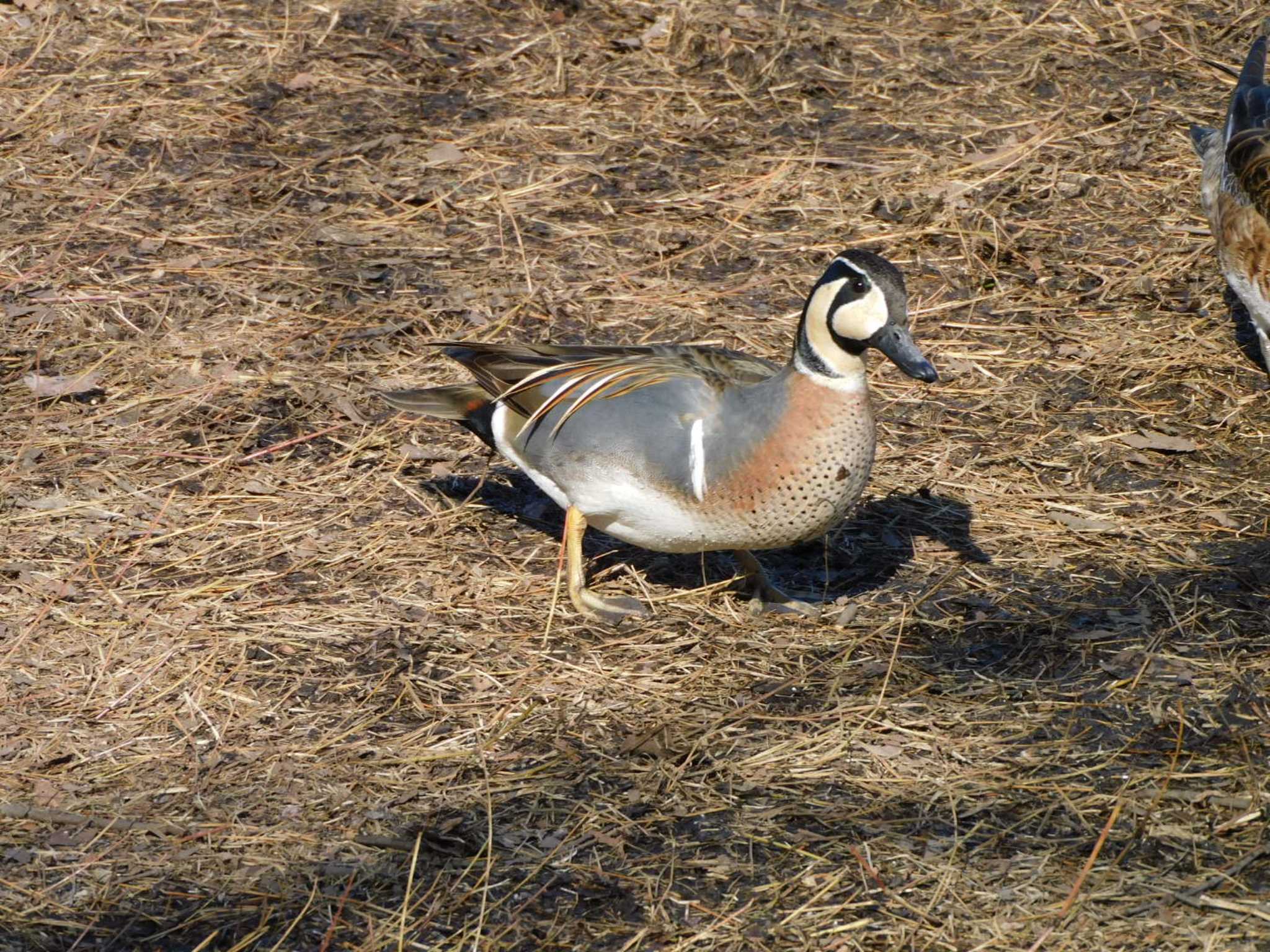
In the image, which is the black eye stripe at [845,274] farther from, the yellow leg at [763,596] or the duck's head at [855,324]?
the yellow leg at [763,596]

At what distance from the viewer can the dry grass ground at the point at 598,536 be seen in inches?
129

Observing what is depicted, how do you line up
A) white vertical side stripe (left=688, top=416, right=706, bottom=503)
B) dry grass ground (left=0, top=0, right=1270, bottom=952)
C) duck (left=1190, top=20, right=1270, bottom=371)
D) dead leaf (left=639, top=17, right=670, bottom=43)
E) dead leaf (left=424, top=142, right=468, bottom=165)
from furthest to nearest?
dead leaf (left=639, top=17, right=670, bottom=43), dead leaf (left=424, top=142, right=468, bottom=165), duck (left=1190, top=20, right=1270, bottom=371), white vertical side stripe (left=688, top=416, right=706, bottom=503), dry grass ground (left=0, top=0, right=1270, bottom=952)

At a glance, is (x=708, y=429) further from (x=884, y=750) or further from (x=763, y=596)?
(x=884, y=750)

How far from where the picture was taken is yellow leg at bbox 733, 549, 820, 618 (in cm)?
431

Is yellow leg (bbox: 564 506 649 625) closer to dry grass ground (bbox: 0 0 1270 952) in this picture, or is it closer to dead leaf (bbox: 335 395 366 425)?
dry grass ground (bbox: 0 0 1270 952)

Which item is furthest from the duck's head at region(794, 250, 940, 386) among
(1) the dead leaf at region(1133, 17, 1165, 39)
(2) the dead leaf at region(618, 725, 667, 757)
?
(1) the dead leaf at region(1133, 17, 1165, 39)

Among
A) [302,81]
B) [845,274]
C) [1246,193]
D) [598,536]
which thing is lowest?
[598,536]

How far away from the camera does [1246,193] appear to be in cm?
540

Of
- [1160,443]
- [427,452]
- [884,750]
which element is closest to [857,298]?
[884,750]

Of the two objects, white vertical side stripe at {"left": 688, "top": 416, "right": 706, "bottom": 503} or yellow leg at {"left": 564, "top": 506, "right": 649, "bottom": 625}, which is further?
yellow leg at {"left": 564, "top": 506, "right": 649, "bottom": 625}

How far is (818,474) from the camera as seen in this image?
12.8 feet

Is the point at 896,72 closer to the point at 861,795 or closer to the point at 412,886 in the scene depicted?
the point at 861,795

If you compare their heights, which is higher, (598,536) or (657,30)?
(657,30)

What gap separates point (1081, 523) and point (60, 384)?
3489 mm
